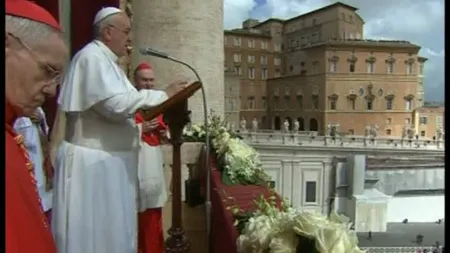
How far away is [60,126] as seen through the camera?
2686 millimetres

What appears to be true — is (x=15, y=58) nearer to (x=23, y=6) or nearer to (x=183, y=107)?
(x=23, y=6)

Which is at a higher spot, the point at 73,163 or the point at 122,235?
the point at 73,163

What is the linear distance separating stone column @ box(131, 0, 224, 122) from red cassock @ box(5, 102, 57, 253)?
983cm

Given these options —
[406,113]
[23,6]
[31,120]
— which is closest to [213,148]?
[31,120]

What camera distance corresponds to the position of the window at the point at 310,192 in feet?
82.5

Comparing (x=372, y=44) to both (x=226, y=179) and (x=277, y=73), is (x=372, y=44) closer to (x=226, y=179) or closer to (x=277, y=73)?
(x=277, y=73)

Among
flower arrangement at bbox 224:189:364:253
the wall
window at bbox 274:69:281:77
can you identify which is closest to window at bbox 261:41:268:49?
window at bbox 274:69:281:77

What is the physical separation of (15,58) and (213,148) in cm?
318

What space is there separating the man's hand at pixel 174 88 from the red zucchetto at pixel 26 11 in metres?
1.07

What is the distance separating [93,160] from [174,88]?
39 cm

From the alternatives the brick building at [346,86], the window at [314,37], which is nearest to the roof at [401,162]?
the brick building at [346,86]

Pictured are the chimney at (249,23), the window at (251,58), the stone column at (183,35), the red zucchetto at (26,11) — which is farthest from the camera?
the chimney at (249,23)

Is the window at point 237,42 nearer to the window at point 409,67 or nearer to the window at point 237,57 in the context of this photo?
the window at point 237,57

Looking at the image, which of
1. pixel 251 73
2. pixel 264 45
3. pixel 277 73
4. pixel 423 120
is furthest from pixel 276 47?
pixel 423 120
